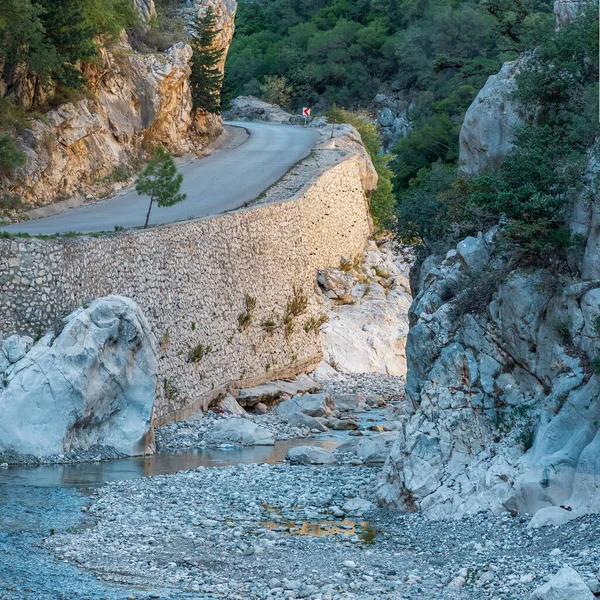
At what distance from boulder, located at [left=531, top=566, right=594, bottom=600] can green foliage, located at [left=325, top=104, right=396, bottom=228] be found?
28872 millimetres

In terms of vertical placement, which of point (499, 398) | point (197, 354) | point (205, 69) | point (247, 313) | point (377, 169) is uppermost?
point (499, 398)

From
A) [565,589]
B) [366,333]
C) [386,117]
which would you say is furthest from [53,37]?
[386,117]

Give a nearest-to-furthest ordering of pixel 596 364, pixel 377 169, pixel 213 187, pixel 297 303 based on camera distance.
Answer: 1. pixel 596 364
2. pixel 297 303
3. pixel 213 187
4. pixel 377 169

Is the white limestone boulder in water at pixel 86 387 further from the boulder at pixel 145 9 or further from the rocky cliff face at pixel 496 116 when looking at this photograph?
the boulder at pixel 145 9

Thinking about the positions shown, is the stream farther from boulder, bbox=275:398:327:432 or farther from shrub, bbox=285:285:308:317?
shrub, bbox=285:285:308:317

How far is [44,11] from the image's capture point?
30.0 m

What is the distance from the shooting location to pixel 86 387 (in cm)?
2031

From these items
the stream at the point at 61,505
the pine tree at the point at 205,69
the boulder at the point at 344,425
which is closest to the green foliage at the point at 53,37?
the pine tree at the point at 205,69

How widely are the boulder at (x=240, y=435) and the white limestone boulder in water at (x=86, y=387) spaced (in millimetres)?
2357

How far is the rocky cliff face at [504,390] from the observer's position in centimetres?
1382

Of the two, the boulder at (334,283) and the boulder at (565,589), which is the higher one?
the boulder at (565,589)

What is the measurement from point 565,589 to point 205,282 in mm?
18734

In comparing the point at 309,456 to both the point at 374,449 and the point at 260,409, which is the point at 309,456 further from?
the point at 260,409

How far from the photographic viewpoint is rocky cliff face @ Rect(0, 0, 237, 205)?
3014 centimetres
